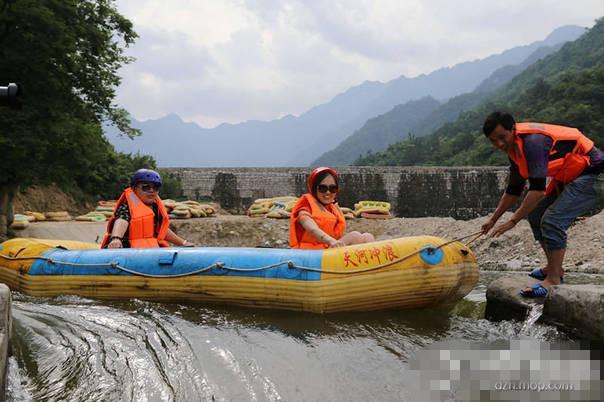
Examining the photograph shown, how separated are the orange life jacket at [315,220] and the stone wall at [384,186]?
19.2 meters

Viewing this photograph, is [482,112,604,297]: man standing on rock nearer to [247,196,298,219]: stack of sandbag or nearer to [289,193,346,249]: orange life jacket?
[289,193,346,249]: orange life jacket

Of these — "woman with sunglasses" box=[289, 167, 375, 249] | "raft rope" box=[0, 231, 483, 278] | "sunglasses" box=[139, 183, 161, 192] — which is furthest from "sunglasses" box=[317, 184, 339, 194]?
"sunglasses" box=[139, 183, 161, 192]

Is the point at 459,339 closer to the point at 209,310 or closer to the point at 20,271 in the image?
the point at 209,310

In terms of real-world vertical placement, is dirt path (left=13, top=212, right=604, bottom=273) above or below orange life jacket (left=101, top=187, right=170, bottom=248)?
below

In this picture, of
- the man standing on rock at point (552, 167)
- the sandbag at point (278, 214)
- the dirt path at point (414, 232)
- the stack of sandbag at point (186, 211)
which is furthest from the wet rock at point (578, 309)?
the stack of sandbag at point (186, 211)

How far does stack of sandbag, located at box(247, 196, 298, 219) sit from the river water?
43.5ft

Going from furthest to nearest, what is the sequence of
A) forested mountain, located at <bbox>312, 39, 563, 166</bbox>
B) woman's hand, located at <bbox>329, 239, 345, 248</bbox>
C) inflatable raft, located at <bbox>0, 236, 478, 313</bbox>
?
1. forested mountain, located at <bbox>312, 39, 563, 166</bbox>
2. woman's hand, located at <bbox>329, 239, 345, 248</bbox>
3. inflatable raft, located at <bbox>0, 236, 478, 313</bbox>

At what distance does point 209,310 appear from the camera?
4754 mm

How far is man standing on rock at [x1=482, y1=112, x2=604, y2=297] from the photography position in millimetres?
3922

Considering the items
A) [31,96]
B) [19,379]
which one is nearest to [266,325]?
[19,379]

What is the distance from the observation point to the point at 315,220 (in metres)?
5.11

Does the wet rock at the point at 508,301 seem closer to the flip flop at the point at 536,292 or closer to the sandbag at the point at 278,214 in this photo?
the flip flop at the point at 536,292

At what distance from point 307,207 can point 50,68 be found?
9169 millimetres

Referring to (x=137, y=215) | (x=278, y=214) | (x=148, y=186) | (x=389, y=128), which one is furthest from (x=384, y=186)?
(x=389, y=128)
